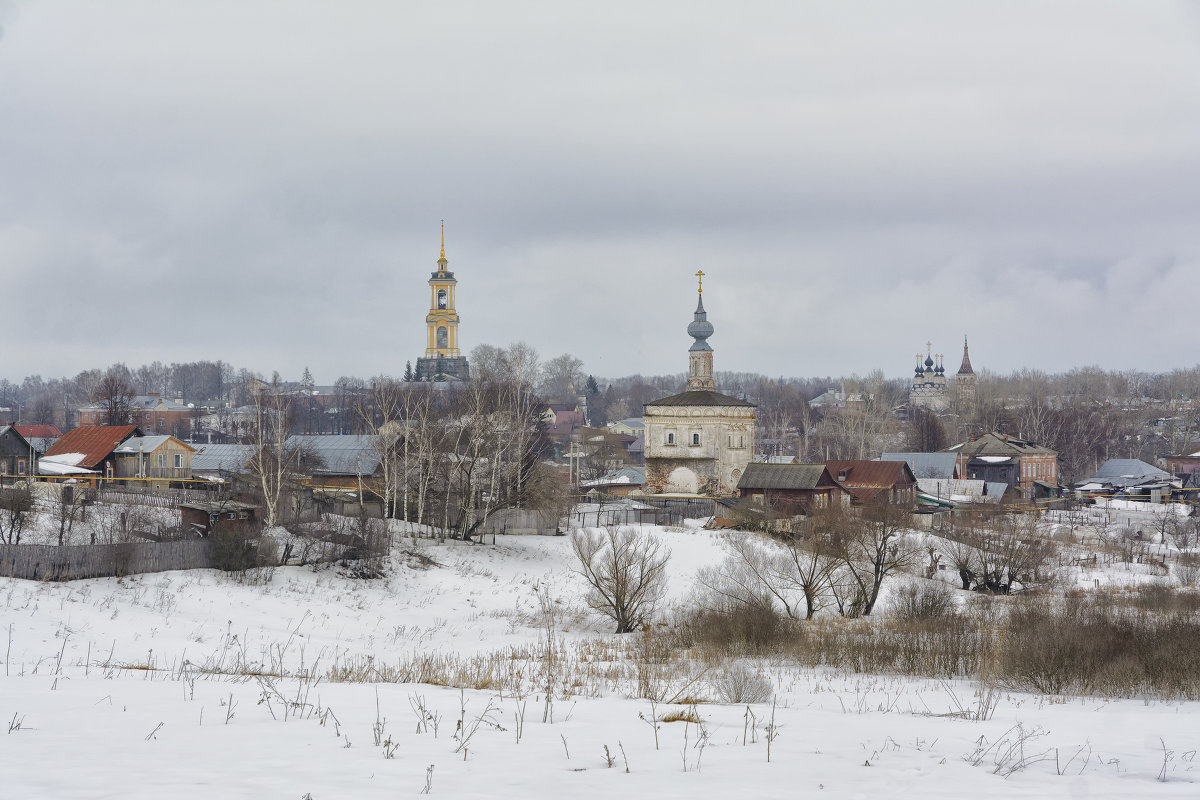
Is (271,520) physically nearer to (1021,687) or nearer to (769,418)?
(1021,687)

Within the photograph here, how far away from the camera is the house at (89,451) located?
41.3 meters

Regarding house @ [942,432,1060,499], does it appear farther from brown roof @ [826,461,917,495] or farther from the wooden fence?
the wooden fence

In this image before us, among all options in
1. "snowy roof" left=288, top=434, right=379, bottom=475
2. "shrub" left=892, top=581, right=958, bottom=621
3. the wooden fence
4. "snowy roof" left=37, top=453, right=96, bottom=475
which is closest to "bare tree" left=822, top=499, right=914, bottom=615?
"shrub" left=892, top=581, right=958, bottom=621

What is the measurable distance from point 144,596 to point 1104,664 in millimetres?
17547

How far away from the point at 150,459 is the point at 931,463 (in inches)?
1774

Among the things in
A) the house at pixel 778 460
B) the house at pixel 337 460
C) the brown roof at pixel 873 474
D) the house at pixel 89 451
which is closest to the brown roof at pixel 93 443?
the house at pixel 89 451

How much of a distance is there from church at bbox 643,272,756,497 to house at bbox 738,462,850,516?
122 inches

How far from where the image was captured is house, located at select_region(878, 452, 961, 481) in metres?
62.4

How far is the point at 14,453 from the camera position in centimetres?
Result: 3859

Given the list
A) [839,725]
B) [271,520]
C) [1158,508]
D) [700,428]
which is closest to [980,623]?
[839,725]

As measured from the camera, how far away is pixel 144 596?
2066 cm

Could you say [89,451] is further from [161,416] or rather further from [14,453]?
[161,416]

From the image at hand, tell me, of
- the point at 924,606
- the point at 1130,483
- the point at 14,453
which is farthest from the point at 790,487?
the point at 1130,483

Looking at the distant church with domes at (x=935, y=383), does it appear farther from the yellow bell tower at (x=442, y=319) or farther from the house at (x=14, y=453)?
the house at (x=14, y=453)
